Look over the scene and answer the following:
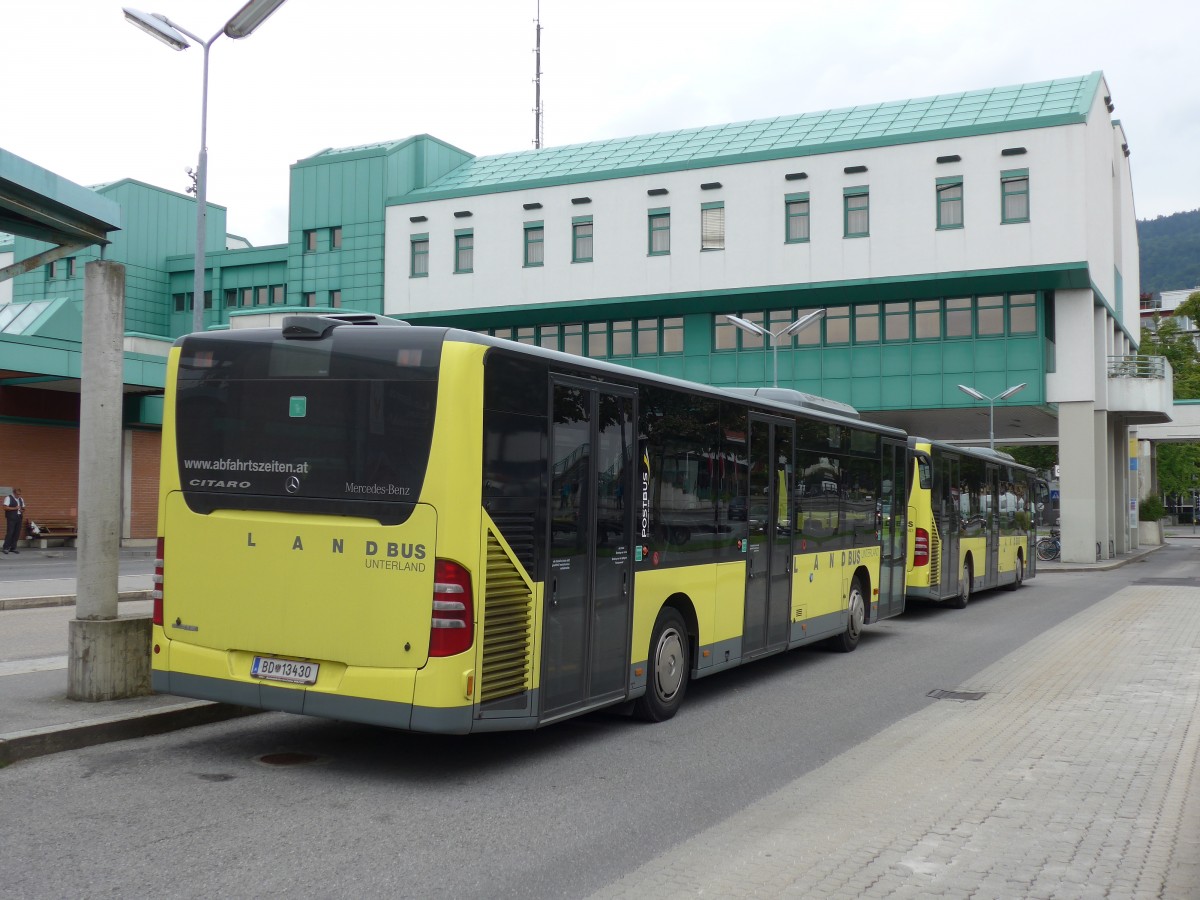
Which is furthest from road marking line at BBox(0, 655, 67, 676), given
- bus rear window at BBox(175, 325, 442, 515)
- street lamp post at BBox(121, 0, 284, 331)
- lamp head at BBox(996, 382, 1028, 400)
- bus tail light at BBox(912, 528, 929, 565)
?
lamp head at BBox(996, 382, 1028, 400)

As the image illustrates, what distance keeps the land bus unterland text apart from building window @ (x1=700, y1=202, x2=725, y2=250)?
3433 centimetres

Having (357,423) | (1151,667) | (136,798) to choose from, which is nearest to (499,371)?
(357,423)

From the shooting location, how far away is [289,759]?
7891 millimetres

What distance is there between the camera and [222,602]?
777 cm

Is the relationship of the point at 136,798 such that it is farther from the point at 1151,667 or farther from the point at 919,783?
the point at 1151,667

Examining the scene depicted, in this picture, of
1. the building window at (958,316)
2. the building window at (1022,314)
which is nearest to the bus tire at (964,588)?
the building window at (1022,314)

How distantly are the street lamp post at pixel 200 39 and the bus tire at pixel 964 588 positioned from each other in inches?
557

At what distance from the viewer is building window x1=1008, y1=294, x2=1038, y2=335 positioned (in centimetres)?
4009

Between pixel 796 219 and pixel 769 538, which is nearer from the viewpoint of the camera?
pixel 769 538

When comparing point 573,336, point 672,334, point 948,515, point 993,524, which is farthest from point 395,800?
point 573,336

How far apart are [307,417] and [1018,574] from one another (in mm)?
23508

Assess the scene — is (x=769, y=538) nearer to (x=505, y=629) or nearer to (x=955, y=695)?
(x=955, y=695)

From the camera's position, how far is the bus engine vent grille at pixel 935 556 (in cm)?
1991

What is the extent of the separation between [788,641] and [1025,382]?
30565 millimetres
